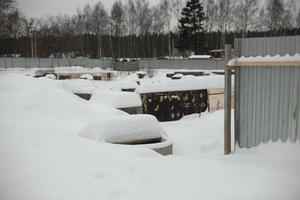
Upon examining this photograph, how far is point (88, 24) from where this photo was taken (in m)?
53.1

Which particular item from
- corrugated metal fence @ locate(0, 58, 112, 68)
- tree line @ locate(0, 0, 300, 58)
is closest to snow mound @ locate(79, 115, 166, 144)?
corrugated metal fence @ locate(0, 58, 112, 68)

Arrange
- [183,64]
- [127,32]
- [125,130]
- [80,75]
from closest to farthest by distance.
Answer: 1. [125,130]
2. [80,75]
3. [183,64]
4. [127,32]

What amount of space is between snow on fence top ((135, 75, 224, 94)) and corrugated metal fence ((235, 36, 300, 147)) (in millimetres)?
7171

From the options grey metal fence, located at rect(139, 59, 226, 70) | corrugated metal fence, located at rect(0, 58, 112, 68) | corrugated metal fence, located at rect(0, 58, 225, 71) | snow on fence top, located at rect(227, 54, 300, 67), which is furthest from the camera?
corrugated metal fence, located at rect(0, 58, 112, 68)

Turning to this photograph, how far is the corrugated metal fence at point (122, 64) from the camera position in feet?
131

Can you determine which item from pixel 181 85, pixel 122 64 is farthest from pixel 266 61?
pixel 122 64

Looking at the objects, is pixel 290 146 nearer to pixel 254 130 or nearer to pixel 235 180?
pixel 254 130

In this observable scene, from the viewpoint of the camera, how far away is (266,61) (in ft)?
17.6

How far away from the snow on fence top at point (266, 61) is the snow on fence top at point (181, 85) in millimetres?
7222

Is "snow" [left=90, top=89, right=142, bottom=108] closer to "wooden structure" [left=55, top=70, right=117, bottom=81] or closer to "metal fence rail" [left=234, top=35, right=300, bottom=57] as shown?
"metal fence rail" [left=234, top=35, right=300, bottom=57]

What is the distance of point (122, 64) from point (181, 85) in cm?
3462

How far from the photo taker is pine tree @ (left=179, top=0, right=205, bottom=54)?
170 feet

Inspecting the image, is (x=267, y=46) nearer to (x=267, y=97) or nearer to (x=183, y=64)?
(x=267, y=97)

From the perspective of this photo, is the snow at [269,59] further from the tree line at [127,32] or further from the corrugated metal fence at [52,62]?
the tree line at [127,32]
